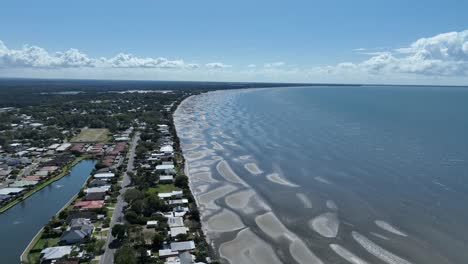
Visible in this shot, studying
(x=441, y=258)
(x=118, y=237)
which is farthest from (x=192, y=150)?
(x=441, y=258)

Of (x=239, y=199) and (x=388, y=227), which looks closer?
(x=388, y=227)

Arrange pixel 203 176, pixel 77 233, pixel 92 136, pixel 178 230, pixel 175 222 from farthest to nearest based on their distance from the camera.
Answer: pixel 92 136 → pixel 203 176 → pixel 175 222 → pixel 178 230 → pixel 77 233

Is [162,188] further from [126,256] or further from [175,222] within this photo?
[126,256]

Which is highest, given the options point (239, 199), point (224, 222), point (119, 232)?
point (119, 232)

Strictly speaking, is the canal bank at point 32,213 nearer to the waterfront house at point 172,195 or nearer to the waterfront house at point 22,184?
the waterfront house at point 22,184

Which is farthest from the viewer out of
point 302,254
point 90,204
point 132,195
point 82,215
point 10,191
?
point 10,191

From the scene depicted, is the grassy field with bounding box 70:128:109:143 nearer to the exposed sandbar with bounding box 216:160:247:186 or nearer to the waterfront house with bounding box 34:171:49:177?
the waterfront house with bounding box 34:171:49:177

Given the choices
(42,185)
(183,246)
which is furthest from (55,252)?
(42,185)
